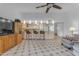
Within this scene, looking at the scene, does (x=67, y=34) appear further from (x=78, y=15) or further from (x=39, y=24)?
(x=39, y=24)

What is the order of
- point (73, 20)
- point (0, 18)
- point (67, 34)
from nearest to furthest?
point (0, 18), point (73, 20), point (67, 34)

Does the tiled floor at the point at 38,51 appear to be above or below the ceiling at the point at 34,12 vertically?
below

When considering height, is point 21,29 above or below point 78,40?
above

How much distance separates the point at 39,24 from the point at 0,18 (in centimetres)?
339

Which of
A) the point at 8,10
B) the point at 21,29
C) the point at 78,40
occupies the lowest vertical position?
the point at 78,40

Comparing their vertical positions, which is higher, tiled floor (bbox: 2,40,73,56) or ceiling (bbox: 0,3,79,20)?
ceiling (bbox: 0,3,79,20)

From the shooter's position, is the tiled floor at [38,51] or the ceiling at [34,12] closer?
the tiled floor at [38,51]

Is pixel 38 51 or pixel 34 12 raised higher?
pixel 34 12

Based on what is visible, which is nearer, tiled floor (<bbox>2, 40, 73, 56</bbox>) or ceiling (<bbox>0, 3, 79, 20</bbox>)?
tiled floor (<bbox>2, 40, 73, 56</bbox>)

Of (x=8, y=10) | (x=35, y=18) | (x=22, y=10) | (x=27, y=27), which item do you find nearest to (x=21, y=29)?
(x=27, y=27)

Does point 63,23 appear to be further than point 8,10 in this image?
Yes

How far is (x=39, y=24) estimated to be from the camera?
26.2 feet

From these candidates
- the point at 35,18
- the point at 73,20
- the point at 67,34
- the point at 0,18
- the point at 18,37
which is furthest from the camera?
the point at 18,37

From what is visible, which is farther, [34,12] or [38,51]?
[34,12]
